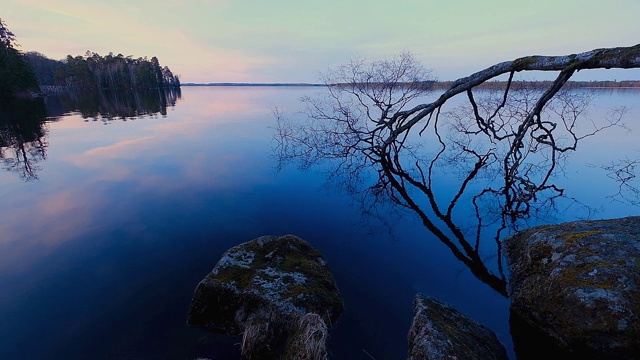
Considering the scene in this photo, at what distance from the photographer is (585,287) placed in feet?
15.8

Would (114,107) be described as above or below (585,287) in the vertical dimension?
below

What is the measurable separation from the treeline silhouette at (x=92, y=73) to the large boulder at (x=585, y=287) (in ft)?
434

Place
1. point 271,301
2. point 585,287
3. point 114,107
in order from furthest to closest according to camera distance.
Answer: point 114,107 < point 271,301 < point 585,287

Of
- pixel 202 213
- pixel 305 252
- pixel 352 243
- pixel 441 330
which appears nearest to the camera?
pixel 441 330

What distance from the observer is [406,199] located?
13711mm

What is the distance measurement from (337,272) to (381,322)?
2103mm

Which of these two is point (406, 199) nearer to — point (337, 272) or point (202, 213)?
point (337, 272)

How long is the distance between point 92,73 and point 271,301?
135 meters

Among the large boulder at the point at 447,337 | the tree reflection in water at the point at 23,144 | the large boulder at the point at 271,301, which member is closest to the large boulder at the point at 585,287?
the large boulder at the point at 447,337

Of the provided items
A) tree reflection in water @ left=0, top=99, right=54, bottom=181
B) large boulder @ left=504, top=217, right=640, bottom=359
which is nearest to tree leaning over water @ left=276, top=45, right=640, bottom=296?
large boulder @ left=504, top=217, right=640, bottom=359

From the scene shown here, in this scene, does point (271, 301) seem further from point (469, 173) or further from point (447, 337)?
point (469, 173)

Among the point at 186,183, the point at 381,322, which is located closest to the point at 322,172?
the point at 186,183

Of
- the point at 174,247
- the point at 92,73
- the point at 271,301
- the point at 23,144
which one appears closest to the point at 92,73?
the point at 92,73

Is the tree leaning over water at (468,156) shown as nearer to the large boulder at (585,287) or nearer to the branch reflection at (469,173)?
the branch reflection at (469,173)
